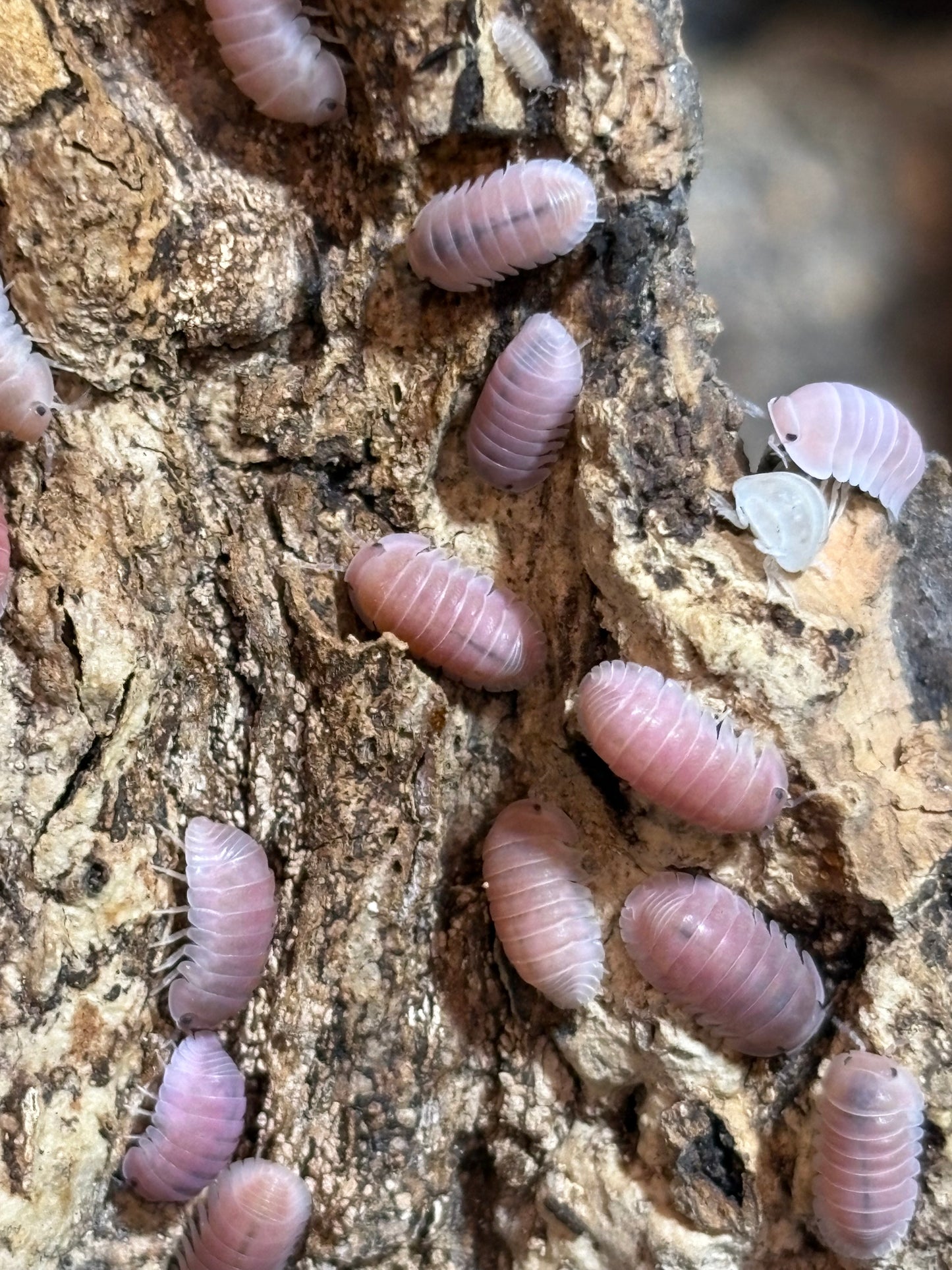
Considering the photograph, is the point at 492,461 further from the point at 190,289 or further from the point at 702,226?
the point at 702,226

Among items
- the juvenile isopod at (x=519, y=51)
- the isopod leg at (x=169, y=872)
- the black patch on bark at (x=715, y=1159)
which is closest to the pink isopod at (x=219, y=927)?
the isopod leg at (x=169, y=872)

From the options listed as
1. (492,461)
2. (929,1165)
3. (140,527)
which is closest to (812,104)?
(492,461)

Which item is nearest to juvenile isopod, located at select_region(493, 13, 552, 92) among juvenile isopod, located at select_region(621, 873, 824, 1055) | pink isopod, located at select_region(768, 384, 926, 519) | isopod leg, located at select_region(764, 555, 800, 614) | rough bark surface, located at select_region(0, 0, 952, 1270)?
rough bark surface, located at select_region(0, 0, 952, 1270)

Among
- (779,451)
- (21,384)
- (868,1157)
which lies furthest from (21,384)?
(868,1157)

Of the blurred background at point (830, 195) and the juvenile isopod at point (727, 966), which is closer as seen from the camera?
the juvenile isopod at point (727, 966)

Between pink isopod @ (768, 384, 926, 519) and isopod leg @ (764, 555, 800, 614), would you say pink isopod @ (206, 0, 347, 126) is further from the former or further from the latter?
isopod leg @ (764, 555, 800, 614)

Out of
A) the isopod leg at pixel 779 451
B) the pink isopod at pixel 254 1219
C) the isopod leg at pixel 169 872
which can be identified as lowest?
the pink isopod at pixel 254 1219

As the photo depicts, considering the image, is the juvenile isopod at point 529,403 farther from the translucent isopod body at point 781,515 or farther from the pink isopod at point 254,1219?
the pink isopod at point 254,1219

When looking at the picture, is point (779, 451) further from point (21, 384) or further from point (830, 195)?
point (830, 195)
